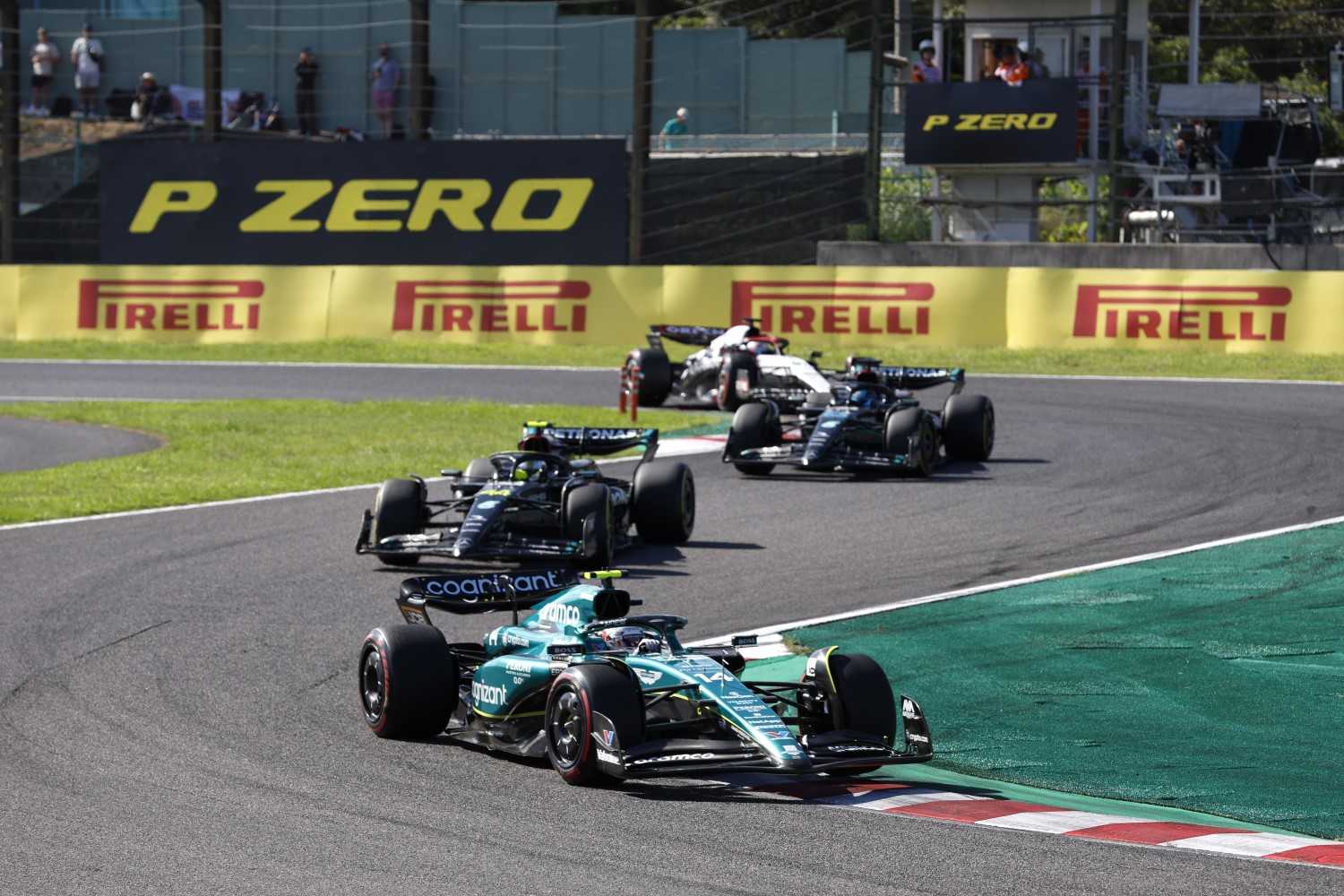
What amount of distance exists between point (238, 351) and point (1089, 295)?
13100mm

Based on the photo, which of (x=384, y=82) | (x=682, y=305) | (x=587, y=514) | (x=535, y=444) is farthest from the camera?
(x=384, y=82)

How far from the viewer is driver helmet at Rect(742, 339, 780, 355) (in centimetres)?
2244

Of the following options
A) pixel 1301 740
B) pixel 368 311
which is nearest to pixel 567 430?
pixel 1301 740

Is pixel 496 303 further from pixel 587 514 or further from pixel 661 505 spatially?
pixel 587 514

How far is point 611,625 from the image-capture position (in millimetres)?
8328

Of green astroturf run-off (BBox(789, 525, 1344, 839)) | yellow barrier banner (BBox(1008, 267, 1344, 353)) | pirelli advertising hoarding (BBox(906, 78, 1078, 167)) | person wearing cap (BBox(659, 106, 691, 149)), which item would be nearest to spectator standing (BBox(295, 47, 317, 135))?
person wearing cap (BBox(659, 106, 691, 149))

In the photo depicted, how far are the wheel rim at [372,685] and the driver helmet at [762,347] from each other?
14.0 metres

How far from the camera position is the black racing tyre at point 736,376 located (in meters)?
22.0

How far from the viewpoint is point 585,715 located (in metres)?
7.49

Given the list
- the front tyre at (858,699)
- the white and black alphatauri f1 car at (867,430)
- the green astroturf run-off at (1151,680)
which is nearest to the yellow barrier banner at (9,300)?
the white and black alphatauri f1 car at (867,430)

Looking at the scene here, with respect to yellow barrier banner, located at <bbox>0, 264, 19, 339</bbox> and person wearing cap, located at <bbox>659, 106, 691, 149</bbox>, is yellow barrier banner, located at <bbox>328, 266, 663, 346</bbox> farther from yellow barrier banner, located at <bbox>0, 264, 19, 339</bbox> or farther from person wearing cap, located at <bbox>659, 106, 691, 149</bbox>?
person wearing cap, located at <bbox>659, 106, 691, 149</bbox>

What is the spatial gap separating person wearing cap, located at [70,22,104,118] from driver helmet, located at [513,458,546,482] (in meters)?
25.8

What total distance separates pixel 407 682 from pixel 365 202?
79.4 feet

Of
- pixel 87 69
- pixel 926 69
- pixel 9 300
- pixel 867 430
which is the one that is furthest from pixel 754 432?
pixel 87 69
